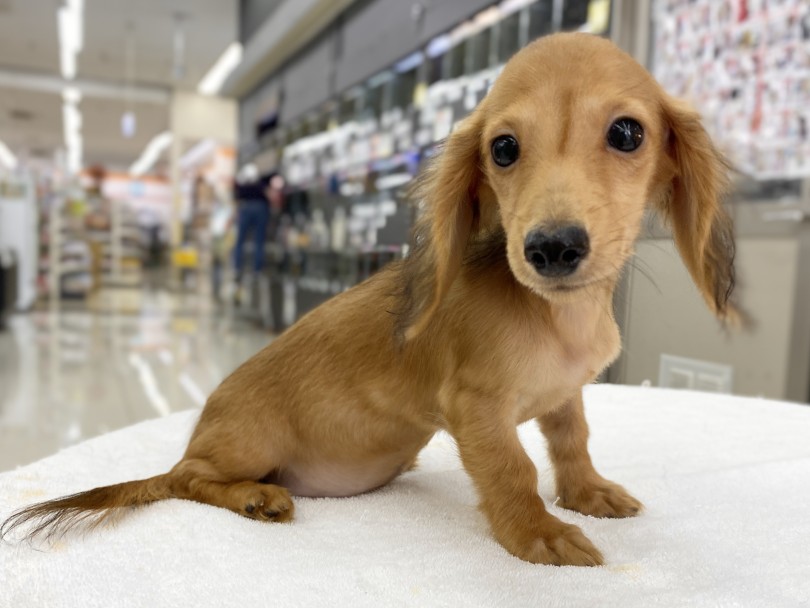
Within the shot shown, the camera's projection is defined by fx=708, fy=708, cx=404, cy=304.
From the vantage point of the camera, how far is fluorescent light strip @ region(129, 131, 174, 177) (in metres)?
16.8

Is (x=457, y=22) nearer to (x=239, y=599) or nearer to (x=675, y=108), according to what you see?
(x=675, y=108)

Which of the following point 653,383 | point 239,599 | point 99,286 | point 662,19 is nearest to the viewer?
point 239,599

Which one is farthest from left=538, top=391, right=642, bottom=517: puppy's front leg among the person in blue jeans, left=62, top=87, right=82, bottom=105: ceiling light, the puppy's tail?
left=62, top=87, right=82, bottom=105: ceiling light

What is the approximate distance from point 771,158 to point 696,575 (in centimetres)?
212

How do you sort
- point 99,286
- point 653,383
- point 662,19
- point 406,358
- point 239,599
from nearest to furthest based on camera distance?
1. point 239,599
2. point 406,358
3. point 653,383
4. point 662,19
5. point 99,286

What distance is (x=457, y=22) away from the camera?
3572mm

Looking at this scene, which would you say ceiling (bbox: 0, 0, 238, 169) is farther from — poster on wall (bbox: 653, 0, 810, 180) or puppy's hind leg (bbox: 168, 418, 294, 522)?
puppy's hind leg (bbox: 168, 418, 294, 522)

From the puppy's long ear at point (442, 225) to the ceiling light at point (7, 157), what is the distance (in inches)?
821

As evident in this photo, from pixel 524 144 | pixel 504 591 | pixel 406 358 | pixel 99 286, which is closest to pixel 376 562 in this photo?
pixel 504 591

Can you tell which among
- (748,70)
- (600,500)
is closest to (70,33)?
(748,70)

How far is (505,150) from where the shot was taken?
2.62 feet

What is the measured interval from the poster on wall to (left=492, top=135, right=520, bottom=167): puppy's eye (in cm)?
189

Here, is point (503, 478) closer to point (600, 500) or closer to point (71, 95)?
point (600, 500)

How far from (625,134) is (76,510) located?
2.63 ft
